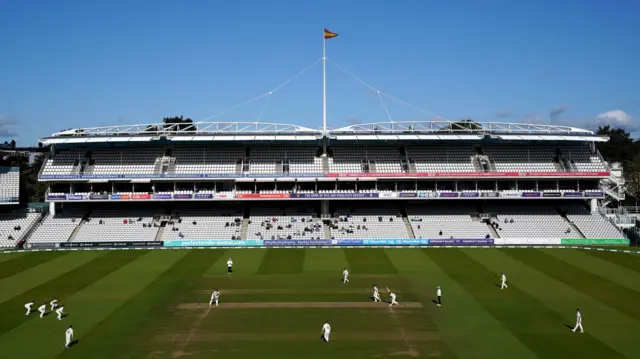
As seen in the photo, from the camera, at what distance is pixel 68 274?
133 feet

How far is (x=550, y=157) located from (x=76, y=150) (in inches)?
2260

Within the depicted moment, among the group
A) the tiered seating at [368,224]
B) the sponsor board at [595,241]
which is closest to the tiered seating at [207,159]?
the tiered seating at [368,224]

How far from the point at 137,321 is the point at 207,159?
36.3 meters

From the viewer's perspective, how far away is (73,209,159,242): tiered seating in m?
55.1

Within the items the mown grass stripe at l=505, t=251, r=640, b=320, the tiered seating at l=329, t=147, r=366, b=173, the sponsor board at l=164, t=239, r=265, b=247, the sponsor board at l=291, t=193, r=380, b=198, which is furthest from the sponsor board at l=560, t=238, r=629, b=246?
the sponsor board at l=164, t=239, r=265, b=247

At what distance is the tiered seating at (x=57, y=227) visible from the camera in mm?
55219

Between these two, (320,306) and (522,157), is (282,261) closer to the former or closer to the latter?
(320,306)

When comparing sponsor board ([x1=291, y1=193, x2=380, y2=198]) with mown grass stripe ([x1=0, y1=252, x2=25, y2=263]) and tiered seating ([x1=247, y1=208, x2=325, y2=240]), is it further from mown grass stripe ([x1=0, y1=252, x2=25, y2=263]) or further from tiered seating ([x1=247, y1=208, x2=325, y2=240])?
mown grass stripe ([x1=0, y1=252, x2=25, y2=263])

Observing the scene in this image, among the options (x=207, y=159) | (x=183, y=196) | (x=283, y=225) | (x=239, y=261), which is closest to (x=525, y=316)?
(x=239, y=261)

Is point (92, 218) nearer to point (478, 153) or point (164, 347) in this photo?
point (164, 347)

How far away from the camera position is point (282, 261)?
150ft

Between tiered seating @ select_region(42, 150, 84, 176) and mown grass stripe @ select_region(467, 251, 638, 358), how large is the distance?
47090 millimetres

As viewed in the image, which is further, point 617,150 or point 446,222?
point 617,150

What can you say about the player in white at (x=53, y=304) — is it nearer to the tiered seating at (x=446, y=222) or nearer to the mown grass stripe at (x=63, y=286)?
the mown grass stripe at (x=63, y=286)
